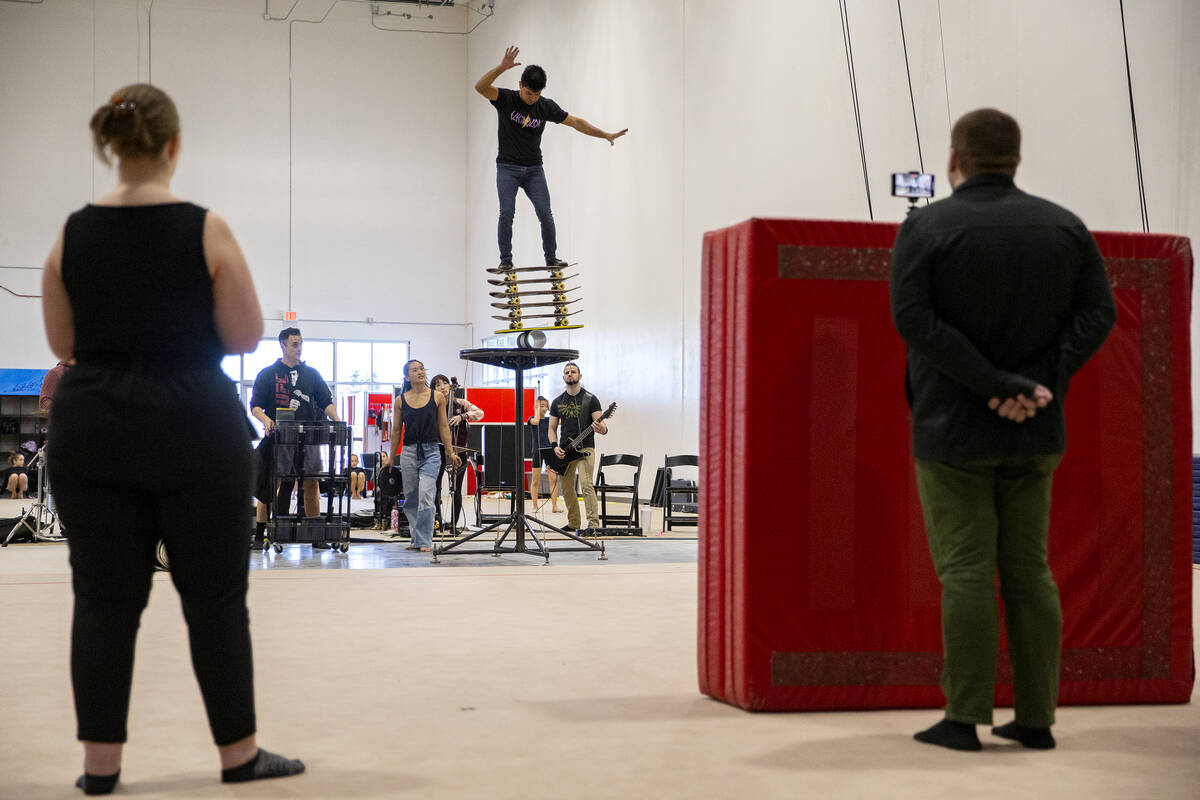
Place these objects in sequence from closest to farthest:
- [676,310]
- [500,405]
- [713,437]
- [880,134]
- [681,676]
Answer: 1. [713,437]
2. [681,676]
3. [880,134]
4. [676,310]
5. [500,405]

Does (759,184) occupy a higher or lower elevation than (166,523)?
higher

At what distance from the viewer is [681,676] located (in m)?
4.14

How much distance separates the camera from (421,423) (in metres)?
9.37

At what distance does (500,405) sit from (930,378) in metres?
13.7

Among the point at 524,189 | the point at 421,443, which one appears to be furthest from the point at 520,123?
the point at 421,443

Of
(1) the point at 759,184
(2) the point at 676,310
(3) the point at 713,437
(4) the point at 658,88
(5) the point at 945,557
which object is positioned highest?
(4) the point at 658,88

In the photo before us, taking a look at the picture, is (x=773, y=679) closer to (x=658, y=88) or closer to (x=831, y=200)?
(x=831, y=200)

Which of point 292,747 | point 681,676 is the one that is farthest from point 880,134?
point 292,747

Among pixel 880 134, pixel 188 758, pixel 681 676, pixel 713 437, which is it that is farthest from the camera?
pixel 880 134

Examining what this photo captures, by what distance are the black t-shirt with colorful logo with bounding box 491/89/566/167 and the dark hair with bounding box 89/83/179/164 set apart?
23.8 ft

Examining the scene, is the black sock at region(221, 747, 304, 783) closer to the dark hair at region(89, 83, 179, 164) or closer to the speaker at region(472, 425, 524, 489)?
the dark hair at region(89, 83, 179, 164)

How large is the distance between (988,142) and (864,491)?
110 cm

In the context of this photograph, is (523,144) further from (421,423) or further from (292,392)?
(292,392)

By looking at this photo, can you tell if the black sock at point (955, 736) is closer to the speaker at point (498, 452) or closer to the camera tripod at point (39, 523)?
the camera tripod at point (39, 523)
